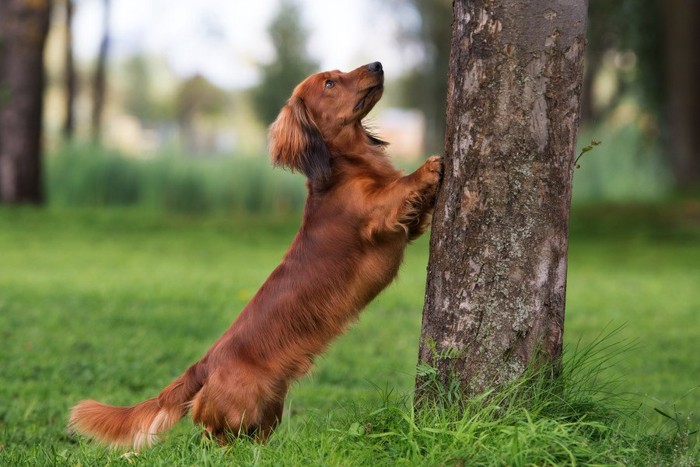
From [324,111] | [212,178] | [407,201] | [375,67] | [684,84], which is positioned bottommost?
[212,178]

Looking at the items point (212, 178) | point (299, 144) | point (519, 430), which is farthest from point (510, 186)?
point (212, 178)

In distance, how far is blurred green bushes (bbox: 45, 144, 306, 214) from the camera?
1709cm

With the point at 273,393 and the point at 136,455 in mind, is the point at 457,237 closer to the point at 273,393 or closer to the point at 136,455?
the point at 273,393

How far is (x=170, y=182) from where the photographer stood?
1730cm

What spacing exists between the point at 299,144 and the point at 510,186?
4.17 ft

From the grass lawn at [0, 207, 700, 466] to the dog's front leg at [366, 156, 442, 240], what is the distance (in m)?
0.76

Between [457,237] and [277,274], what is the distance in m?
0.95

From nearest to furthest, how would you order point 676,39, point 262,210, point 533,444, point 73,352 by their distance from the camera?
point 533,444 < point 73,352 < point 676,39 < point 262,210

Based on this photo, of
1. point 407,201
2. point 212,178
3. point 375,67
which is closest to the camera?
point 407,201

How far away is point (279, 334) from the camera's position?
12.3 ft

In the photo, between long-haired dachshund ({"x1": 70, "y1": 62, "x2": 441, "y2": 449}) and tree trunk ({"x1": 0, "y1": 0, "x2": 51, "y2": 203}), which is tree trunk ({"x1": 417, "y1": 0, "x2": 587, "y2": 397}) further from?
tree trunk ({"x1": 0, "y1": 0, "x2": 51, "y2": 203})

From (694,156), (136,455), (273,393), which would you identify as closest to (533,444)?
(273,393)

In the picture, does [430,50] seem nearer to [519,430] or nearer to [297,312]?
[297,312]

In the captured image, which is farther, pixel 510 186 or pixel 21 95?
pixel 21 95
